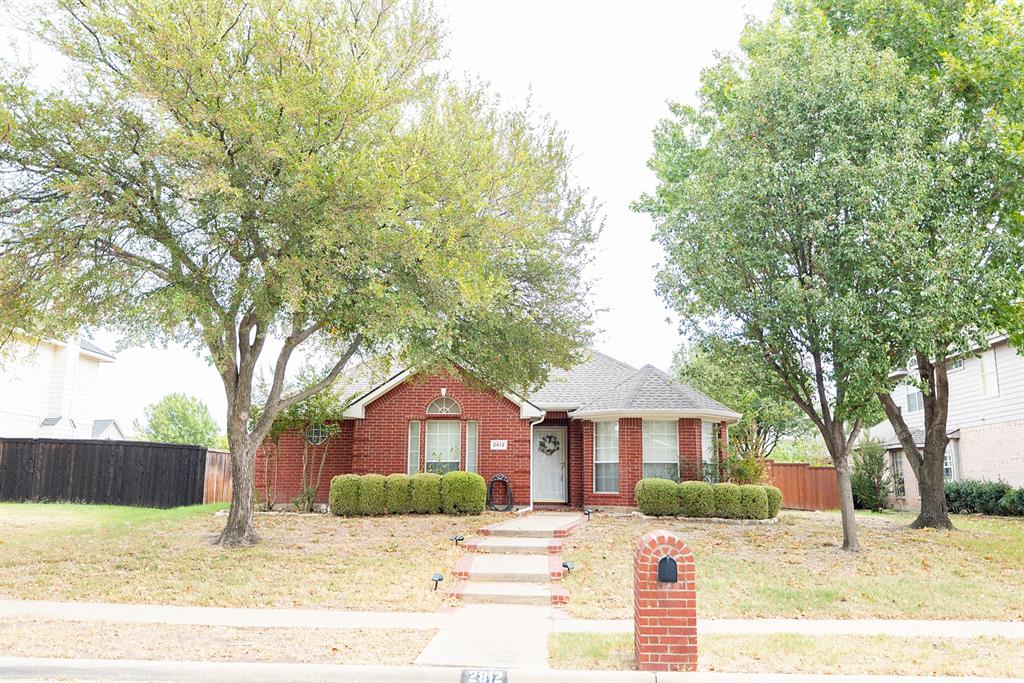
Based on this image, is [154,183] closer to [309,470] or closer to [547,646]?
[547,646]

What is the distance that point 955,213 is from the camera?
A: 45.2 feet

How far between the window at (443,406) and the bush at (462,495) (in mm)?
2682

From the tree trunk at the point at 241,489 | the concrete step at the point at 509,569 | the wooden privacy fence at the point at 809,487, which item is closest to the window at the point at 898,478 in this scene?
the wooden privacy fence at the point at 809,487

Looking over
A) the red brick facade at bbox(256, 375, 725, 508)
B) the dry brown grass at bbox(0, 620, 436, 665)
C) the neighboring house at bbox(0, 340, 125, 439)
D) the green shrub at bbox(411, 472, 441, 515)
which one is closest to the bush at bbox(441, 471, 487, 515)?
the green shrub at bbox(411, 472, 441, 515)

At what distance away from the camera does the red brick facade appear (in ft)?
63.2


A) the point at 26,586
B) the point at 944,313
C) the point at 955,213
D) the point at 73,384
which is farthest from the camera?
the point at 73,384

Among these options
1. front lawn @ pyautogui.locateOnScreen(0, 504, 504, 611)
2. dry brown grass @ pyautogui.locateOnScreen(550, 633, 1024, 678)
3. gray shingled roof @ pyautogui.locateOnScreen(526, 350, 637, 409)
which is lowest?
dry brown grass @ pyautogui.locateOnScreen(550, 633, 1024, 678)

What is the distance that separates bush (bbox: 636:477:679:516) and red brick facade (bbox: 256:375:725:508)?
1301 mm

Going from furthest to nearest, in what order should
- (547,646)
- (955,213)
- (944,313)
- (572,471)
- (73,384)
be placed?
(73,384) → (572,471) → (955,213) → (944,313) → (547,646)

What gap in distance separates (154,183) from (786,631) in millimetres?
10603

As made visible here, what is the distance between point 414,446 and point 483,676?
14.1 m

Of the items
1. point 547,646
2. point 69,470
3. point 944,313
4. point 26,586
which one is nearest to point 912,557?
point 944,313

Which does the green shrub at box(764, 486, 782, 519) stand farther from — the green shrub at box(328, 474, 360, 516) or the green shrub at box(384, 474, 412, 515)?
the green shrub at box(328, 474, 360, 516)

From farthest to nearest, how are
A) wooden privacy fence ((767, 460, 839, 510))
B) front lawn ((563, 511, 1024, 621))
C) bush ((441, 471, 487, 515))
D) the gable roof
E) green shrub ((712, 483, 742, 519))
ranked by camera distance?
wooden privacy fence ((767, 460, 839, 510)), the gable roof, bush ((441, 471, 487, 515)), green shrub ((712, 483, 742, 519)), front lawn ((563, 511, 1024, 621))
